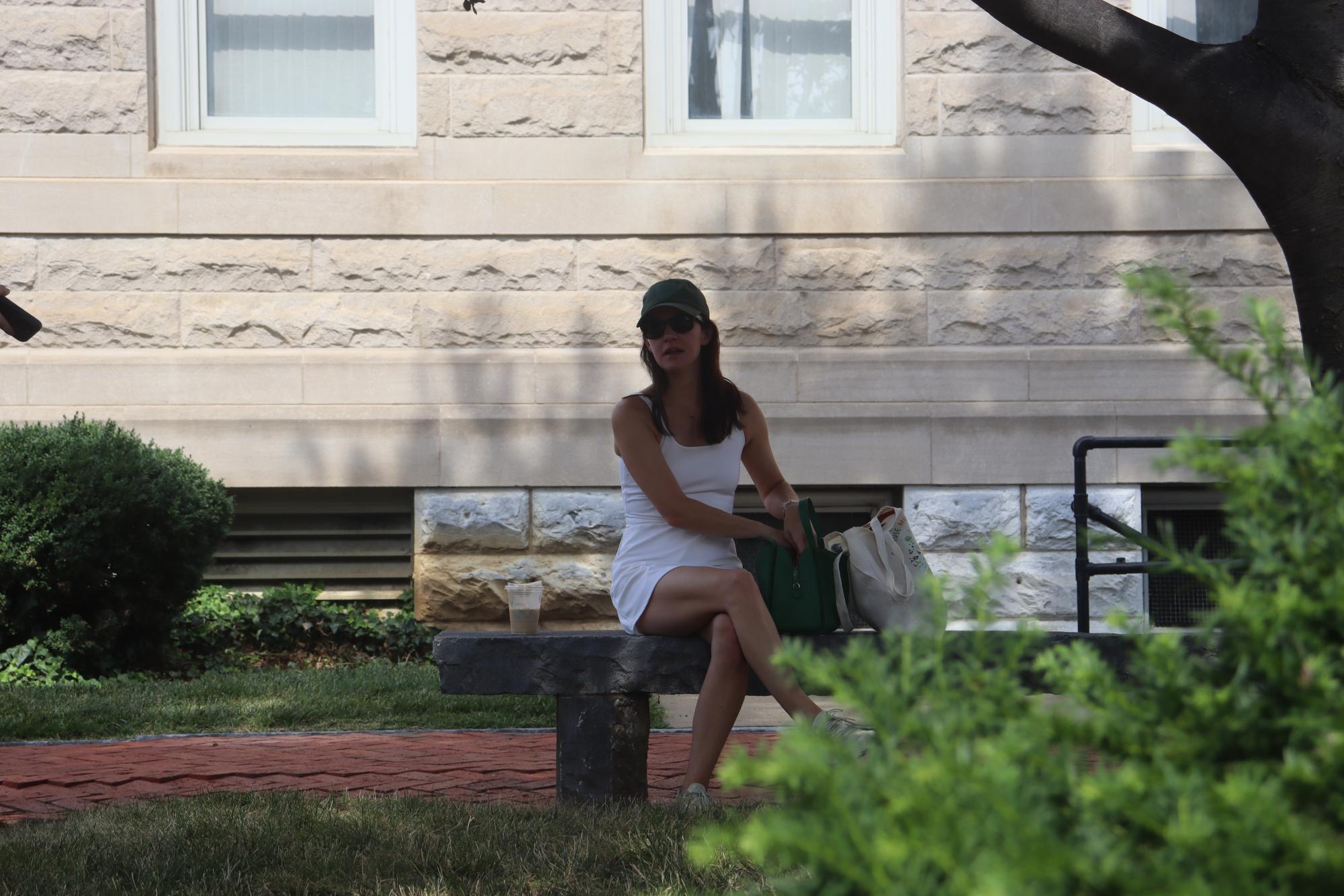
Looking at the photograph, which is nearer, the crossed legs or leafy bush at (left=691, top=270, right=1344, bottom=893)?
leafy bush at (left=691, top=270, right=1344, bottom=893)

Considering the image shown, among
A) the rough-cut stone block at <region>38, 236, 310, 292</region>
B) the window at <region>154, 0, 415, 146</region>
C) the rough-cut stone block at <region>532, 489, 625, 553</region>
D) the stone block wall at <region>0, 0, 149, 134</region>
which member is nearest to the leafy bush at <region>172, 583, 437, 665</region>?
the rough-cut stone block at <region>532, 489, 625, 553</region>

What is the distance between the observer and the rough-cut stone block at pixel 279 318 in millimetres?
8969

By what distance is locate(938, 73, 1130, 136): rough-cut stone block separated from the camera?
9.07 m

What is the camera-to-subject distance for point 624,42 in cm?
909

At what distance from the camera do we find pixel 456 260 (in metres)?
9.01

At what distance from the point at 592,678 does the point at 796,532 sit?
0.83m

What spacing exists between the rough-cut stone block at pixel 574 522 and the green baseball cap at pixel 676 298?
13.6ft

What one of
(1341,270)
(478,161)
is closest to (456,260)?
(478,161)

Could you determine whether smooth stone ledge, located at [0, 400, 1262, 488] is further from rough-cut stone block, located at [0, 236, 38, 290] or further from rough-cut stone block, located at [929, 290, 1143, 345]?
rough-cut stone block, located at [0, 236, 38, 290]

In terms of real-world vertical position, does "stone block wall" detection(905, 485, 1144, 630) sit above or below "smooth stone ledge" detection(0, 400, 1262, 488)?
below

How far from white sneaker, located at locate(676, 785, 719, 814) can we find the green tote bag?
58 cm

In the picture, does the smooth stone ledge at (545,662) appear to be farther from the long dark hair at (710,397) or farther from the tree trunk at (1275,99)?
the tree trunk at (1275,99)

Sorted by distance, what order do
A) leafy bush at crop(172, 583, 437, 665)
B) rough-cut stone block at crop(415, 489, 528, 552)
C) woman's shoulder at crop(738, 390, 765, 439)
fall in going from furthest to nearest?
rough-cut stone block at crop(415, 489, 528, 552), leafy bush at crop(172, 583, 437, 665), woman's shoulder at crop(738, 390, 765, 439)

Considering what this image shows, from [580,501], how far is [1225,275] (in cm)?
428
